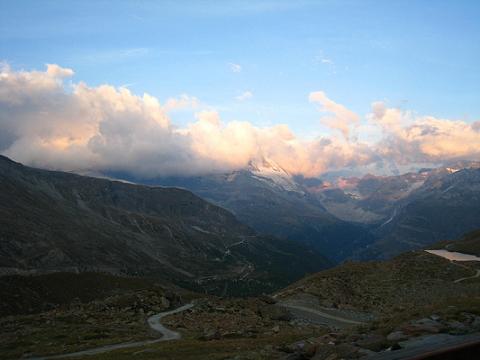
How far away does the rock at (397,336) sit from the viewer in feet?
94.3

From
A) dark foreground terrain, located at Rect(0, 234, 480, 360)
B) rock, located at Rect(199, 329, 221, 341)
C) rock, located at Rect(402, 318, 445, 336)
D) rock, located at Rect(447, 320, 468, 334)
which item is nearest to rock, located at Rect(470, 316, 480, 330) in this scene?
dark foreground terrain, located at Rect(0, 234, 480, 360)

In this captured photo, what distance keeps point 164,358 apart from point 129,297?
5227 cm

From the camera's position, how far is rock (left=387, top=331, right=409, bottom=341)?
94.3ft

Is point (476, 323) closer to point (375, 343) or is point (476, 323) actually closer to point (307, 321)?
point (375, 343)

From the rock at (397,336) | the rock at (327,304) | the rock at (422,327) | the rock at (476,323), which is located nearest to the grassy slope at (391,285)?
the rock at (327,304)

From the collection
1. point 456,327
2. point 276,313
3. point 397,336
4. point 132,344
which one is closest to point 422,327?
point 456,327

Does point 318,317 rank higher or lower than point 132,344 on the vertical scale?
lower

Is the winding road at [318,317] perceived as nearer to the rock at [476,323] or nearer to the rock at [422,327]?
the rock at [476,323]

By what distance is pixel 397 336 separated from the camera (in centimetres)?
2975

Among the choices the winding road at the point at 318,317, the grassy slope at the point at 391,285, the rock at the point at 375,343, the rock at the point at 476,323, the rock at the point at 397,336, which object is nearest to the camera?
the rock at the point at 375,343

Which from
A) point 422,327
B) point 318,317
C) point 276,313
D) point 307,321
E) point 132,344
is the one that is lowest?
point 318,317

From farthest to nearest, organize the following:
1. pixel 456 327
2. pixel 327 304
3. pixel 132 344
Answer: pixel 327 304 < pixel 132 344 < pixel 456 327

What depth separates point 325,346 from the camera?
2859cm

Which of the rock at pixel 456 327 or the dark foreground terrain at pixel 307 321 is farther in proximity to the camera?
the rock at pixel 456 327
